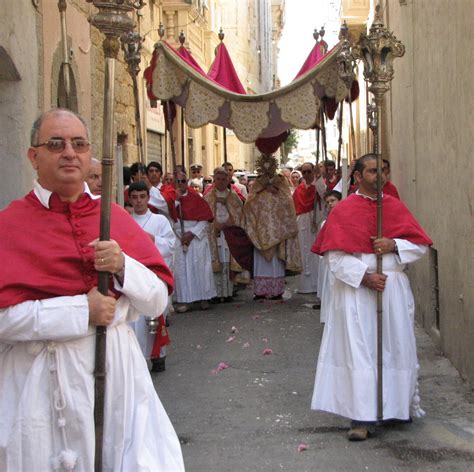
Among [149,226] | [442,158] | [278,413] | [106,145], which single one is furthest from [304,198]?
[106,145]

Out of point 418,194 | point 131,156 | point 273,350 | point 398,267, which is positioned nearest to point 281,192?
point 418,194

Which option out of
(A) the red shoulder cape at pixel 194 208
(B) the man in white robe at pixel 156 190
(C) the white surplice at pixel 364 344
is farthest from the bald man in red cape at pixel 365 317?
(A) the red shoulder cape at pixel 194 208

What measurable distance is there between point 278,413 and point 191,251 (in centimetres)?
558

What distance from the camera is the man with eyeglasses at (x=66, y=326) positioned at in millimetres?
3297

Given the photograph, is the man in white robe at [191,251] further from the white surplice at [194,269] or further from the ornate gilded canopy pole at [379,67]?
the ornate gilded canopy pole at [379,67]

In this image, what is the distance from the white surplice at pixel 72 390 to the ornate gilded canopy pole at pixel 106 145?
1.4 inches

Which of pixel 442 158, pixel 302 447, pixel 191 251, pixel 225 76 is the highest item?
pixel 225 76

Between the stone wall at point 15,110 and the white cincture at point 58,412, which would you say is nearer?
the white cincture at point 58,412

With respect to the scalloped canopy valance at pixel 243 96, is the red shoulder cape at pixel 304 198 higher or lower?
lower

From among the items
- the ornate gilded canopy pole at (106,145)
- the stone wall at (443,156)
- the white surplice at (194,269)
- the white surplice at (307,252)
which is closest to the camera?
the ornate gilded canopy pole at (106,145)

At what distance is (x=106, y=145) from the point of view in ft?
11.5

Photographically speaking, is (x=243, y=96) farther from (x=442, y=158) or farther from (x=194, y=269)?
(x=442, y=158)

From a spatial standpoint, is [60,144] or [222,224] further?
[222,224]

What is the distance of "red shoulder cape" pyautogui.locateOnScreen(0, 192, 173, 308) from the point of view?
10.8ft
